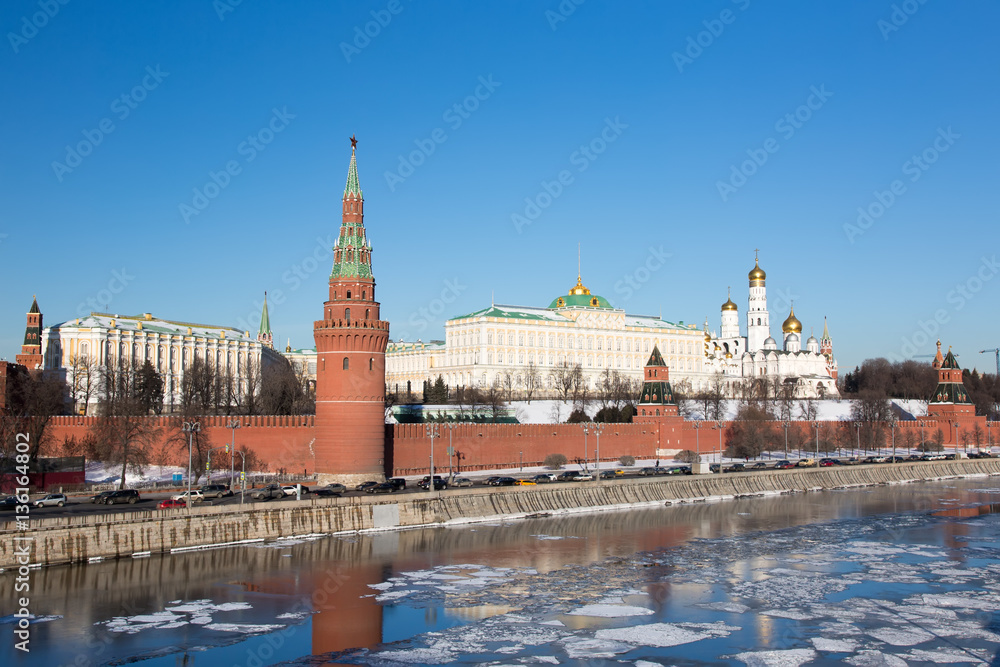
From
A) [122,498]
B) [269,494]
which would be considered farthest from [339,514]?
[122,498]

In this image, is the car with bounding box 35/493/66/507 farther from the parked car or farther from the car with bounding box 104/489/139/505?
the parked car

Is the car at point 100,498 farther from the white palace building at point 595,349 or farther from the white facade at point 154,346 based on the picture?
the white palace building at point 595,349

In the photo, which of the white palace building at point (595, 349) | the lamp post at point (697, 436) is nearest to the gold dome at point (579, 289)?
the white palace building at point (595, 349)

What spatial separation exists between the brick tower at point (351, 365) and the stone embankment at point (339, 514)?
22.2 ft

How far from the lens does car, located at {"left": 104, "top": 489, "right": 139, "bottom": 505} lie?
44.0m

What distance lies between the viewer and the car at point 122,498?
44.0 meters

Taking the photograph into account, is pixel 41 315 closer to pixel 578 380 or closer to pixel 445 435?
pixel 445 435

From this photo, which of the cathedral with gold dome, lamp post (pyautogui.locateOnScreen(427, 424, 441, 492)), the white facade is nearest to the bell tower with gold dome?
the cathedral with gold dome

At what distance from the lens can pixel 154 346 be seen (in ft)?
359

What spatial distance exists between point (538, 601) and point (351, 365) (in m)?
24.8

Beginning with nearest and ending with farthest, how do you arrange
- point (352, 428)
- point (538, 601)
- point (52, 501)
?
point (538, 601) < point (52, 501) < point (352, 428)

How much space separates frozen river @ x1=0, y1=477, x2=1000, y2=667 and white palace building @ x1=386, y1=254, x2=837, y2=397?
78448 millimetres

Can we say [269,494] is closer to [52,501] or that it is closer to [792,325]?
[52,501]

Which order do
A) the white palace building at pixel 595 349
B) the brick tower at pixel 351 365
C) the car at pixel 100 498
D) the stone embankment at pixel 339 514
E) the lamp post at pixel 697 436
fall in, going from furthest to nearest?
the white palace building at pixel 595 349
the lamp post at pixel 697 436
the brick tower at pixel 351 365
the car at pixel 100 498
the stone embankment at pixel 339 514
